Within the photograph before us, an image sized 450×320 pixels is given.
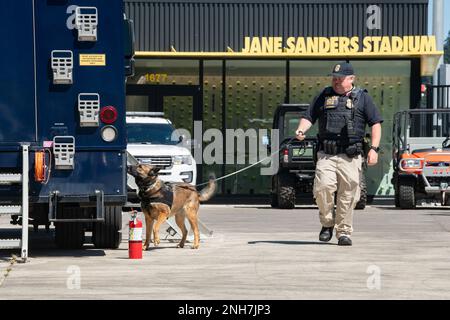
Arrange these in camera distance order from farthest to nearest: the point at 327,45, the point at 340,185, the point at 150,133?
1. the point at 327,45
2. the point at 150,133
3. the point at 340,185

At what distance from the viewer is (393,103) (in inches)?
1243

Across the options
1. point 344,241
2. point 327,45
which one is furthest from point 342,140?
point 327,45

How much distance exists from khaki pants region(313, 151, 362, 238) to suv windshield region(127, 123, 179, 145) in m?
8.74

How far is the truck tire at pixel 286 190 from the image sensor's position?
26000mm

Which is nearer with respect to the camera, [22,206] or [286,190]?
[22,206]

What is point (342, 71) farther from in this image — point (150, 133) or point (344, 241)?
point (150, 133)

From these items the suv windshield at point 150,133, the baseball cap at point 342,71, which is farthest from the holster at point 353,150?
the suv windshield at point 150,133

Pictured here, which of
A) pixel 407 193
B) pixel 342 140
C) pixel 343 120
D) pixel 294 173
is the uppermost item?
pixel 343 120

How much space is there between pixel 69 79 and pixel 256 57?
1770cm

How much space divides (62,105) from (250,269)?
2718mm

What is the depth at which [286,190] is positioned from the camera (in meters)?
26.0

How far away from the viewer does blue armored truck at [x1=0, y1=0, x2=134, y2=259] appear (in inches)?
531

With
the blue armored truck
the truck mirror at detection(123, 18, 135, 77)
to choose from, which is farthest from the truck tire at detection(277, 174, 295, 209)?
the blue armored truck

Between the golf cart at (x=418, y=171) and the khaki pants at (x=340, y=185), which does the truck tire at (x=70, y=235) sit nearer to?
the khaki pants at (x=340, y=185)
